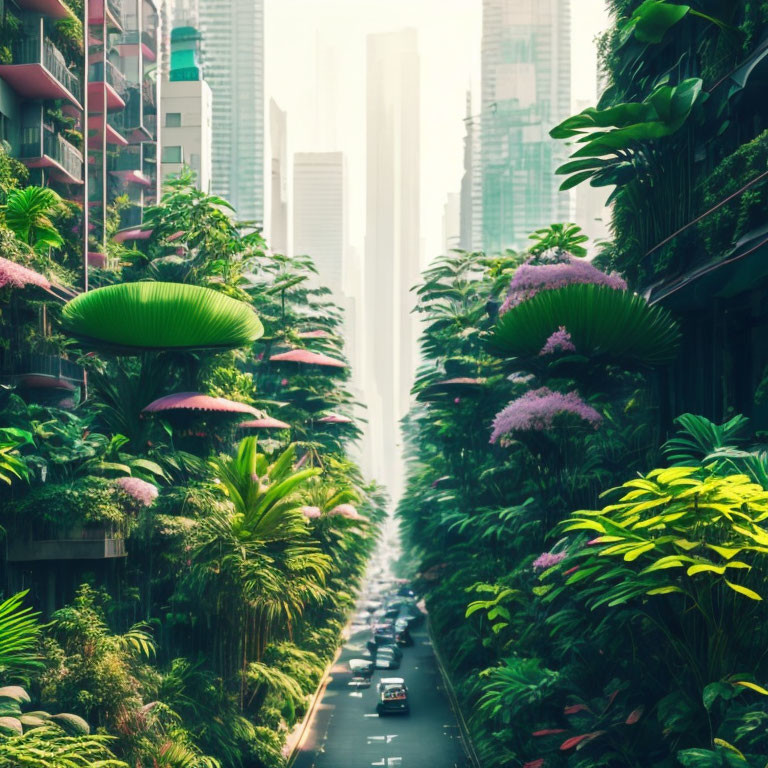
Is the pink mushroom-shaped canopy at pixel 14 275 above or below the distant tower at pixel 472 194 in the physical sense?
below

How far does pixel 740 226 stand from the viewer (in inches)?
716

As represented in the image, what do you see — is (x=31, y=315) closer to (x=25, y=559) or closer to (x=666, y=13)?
(x=25, y=559)

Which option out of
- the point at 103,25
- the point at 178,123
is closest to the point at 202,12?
the point at 178,123

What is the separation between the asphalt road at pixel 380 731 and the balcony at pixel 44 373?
514 inches

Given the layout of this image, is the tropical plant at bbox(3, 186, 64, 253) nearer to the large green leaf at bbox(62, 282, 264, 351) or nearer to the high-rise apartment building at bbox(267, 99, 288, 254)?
the large green leaf at bbox(62, 282, 264, 351)

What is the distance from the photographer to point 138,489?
23016 millimetres

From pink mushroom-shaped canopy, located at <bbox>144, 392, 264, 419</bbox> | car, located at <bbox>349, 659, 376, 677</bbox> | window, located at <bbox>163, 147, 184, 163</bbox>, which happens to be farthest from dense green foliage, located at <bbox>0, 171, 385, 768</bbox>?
window, located at <bbox>163, 147, 184, 163</bbox>

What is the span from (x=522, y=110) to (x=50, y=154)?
14946 centimetres

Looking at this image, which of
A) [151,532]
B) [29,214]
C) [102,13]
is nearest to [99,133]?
[102,13]

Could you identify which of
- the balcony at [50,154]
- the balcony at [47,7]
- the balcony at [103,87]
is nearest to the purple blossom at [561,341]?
the balcony at [50,154]

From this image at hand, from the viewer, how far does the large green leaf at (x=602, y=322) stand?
19984 millimetres

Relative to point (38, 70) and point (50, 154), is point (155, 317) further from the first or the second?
point (50, 154)

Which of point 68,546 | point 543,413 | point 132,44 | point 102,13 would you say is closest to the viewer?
point 543,413

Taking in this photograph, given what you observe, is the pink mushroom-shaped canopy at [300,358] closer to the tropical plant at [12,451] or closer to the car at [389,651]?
the tropical plant at [12,451]
